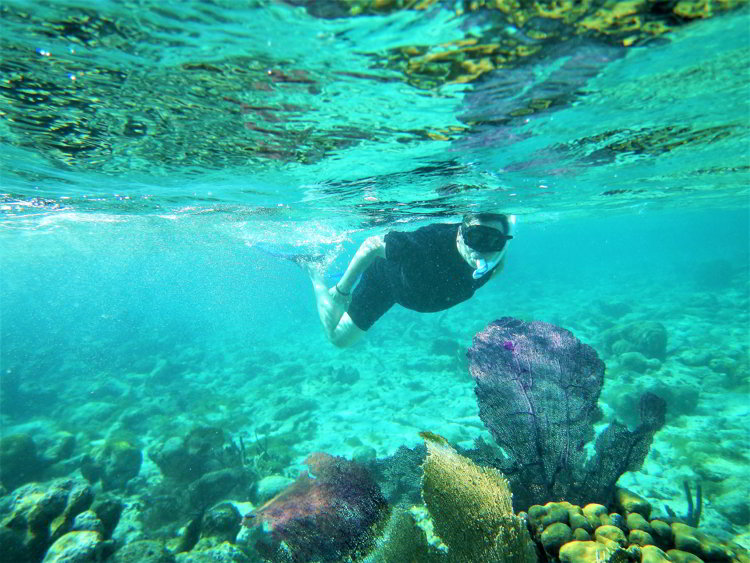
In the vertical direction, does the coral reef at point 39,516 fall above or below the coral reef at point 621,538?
below

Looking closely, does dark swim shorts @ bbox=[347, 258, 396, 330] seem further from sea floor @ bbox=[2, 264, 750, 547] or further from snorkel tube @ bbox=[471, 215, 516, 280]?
sea floor @ bbox=[2, 264, 750, 547]

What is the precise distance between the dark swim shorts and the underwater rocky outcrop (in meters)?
4.43

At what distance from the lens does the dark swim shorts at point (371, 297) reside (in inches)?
359

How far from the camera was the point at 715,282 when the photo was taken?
3098cm

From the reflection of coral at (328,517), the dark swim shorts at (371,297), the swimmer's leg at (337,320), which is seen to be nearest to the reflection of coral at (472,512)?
the reflection of coral at (328,517)

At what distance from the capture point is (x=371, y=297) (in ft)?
30.3

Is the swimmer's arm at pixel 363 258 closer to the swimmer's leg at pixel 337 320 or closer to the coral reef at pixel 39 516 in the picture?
the swimmer's leg at pixel 337 320

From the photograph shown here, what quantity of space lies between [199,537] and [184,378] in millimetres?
17580

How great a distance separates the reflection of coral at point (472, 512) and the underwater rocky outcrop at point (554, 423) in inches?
59.3

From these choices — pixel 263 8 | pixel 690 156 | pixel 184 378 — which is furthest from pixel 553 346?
pixel 184 378

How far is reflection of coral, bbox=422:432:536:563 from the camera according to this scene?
2789mm

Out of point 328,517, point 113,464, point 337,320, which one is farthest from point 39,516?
point 337,320

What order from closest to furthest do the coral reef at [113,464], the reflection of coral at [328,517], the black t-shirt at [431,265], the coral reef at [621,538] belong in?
the coral reef at [621,538], the reflection of coral at [328,517], the black t-shirt at [431,265], the coral reef at [113,464]

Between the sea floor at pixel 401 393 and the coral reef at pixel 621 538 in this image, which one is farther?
the sea floor at pixel 401 393
